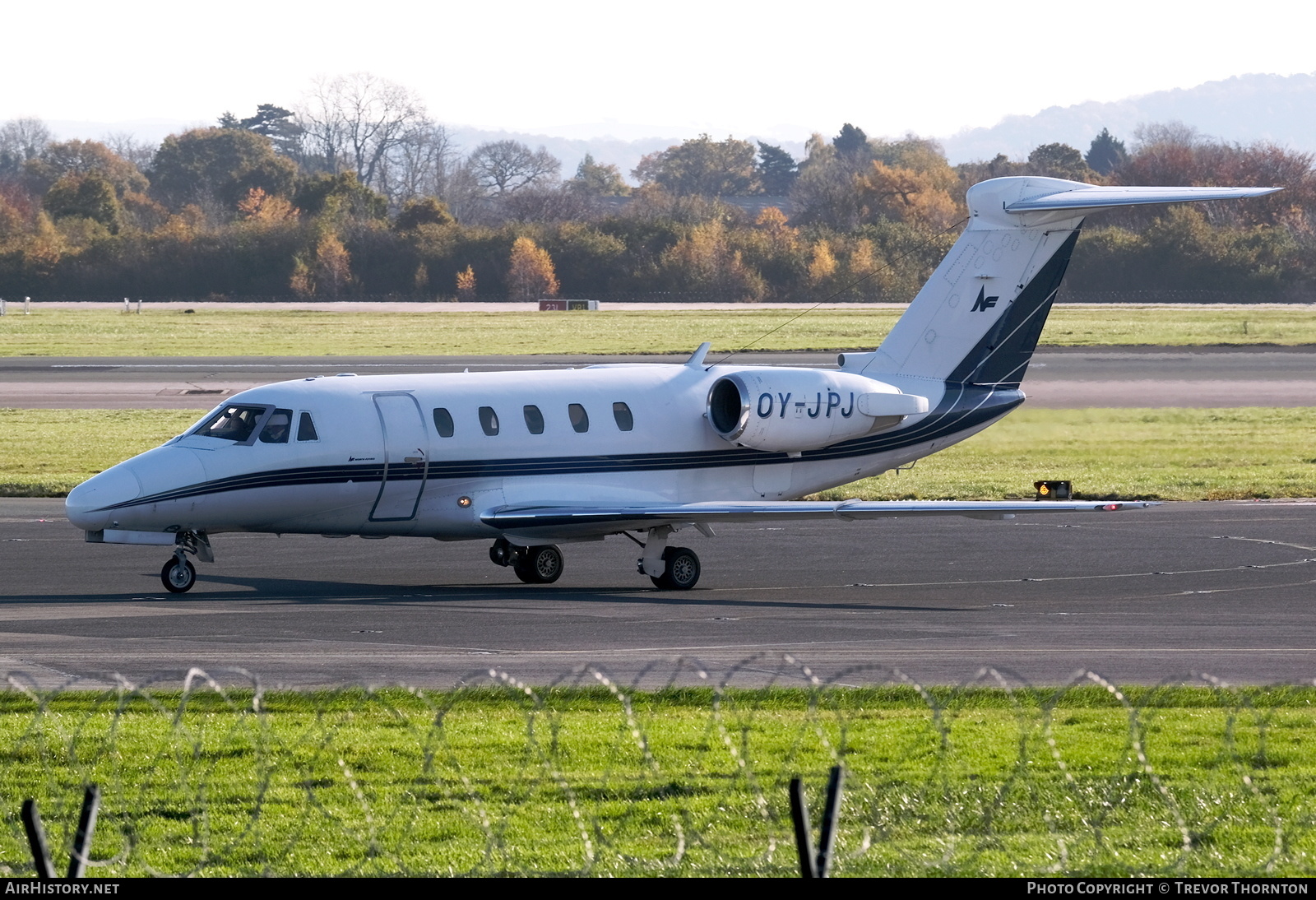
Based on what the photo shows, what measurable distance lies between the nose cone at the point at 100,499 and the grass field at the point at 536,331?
51.5 m

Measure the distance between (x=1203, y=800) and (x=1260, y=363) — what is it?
197ft

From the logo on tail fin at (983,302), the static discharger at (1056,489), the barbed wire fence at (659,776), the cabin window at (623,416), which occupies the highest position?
the logo on tail fin at (983,302)

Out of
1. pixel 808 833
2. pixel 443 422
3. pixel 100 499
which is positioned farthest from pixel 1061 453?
pixel 808 833

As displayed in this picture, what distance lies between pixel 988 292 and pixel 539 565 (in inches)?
345

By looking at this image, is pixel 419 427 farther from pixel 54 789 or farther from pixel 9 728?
pixel 54 789

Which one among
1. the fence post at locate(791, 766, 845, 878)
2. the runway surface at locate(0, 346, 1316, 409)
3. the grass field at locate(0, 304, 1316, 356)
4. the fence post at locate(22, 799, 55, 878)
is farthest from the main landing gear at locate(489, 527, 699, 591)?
the grass field at locate(0, 304, 1316, 356)

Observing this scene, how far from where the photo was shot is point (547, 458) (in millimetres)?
24938

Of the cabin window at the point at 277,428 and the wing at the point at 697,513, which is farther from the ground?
the cabin window at the point at 277,428

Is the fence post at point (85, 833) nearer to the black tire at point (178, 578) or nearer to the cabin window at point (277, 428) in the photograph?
the black tire at point (178, 578)

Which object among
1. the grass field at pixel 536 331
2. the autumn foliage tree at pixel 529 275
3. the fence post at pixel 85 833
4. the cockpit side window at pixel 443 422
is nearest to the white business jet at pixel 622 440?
the cockpit side window at pixel 443 422

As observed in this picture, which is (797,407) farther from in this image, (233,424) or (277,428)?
(233,424)

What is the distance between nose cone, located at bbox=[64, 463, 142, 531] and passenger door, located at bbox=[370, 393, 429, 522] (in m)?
3.27

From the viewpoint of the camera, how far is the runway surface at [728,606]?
17266mm

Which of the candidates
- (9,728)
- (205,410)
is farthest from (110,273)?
(9,728)
